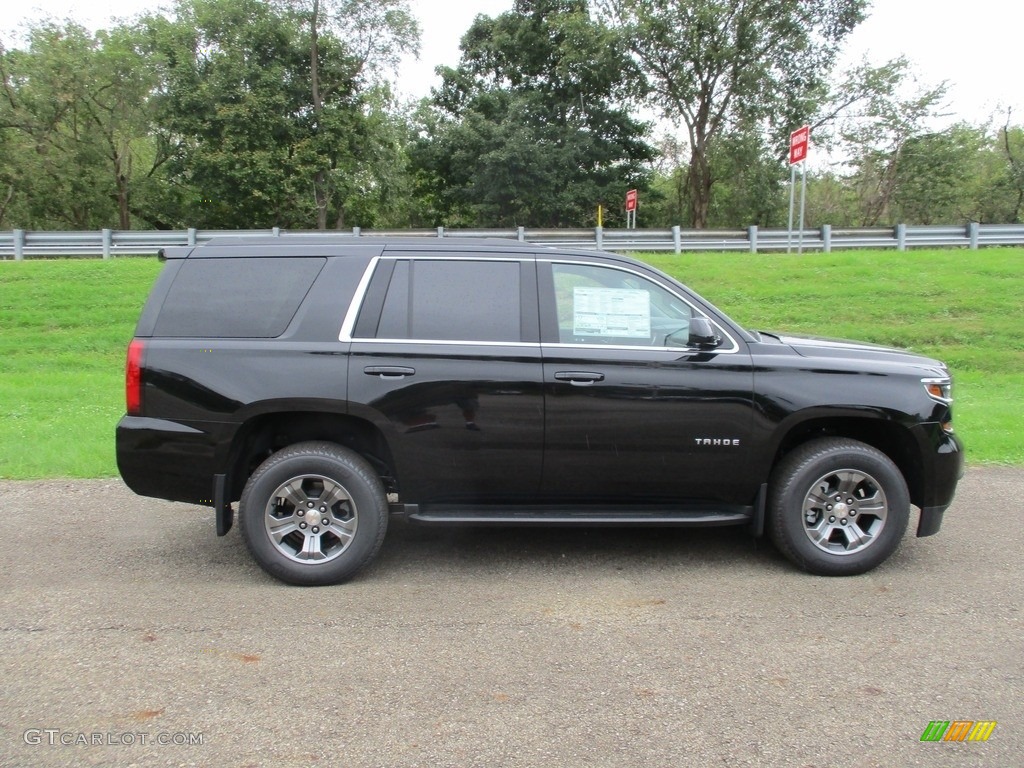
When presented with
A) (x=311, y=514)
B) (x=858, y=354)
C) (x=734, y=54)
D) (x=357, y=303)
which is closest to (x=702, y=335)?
(x=858, y=354)

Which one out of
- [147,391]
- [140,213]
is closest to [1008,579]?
[147,391]

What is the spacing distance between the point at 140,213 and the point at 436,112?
14.1 meters

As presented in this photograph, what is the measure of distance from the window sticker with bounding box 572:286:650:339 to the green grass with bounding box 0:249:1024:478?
4.24 metres

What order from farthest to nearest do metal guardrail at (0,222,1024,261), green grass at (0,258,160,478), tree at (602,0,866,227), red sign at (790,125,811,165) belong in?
tree at (602,0,866,227) → metal guardrail at (0,222,1024,261) → red sign at (790,125,811,165) → green grass at (0,258,160,478)

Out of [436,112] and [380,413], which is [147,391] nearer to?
[380,413]

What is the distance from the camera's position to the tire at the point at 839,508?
464cm

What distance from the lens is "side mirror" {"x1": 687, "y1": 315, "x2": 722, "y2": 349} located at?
4.55 m

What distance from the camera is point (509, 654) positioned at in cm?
373

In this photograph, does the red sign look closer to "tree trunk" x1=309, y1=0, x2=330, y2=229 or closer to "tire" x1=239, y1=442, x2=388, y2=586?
"tire" x1=239, y1=442, x2=388, y2=586

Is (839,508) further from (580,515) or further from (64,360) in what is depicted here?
(64,360)

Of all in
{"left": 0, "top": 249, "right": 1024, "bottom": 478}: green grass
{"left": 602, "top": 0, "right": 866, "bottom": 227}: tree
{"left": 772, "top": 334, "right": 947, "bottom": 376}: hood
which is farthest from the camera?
{"left": 602, "top": 0, "right": 866, "bottom": 227}: tree

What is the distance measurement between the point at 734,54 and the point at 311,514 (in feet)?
94.8

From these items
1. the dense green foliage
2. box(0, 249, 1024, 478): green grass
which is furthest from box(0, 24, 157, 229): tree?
box(0, 249, 1024, 478): green grass

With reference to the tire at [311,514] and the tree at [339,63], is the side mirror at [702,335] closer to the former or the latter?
the tire at [311,514]
